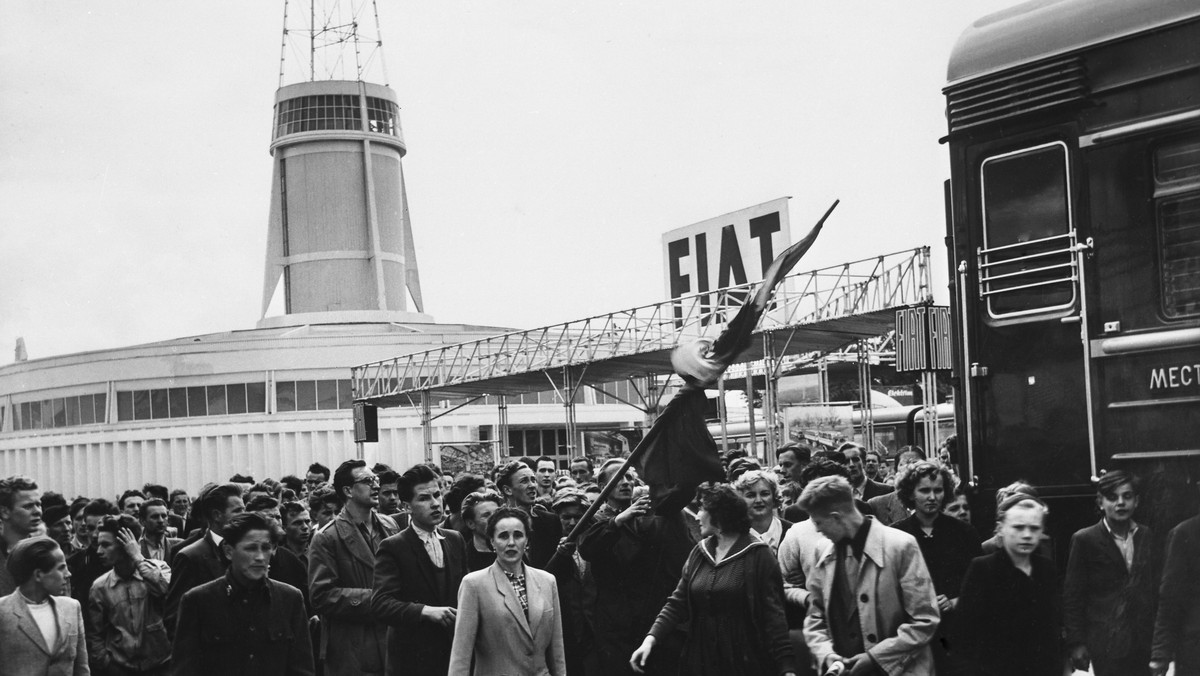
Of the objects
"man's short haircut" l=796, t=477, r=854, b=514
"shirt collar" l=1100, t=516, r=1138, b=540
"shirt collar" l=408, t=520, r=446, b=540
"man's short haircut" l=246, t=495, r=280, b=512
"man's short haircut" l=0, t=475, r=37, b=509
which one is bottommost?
"shirt collar" l=1100, t=516, r=1138, b=540

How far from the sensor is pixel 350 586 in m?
9.39

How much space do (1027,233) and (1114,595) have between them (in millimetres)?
2477

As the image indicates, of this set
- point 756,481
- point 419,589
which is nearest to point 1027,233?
point 756,481

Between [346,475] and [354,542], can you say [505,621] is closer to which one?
[354,542]

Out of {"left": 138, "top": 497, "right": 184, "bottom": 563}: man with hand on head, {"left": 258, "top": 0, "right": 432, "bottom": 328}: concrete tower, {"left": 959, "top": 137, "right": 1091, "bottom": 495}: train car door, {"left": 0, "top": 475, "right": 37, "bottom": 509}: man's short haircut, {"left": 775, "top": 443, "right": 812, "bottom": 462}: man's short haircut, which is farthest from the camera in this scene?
{"left": 258, "top": 0, "right": 432, "bottom": 328}: concrete tower

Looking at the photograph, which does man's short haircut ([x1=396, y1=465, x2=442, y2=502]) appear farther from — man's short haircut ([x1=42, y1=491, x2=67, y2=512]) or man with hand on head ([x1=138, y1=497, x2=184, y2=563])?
man's short haircut ([x1=42, y1=491, x2=67, y2=512])

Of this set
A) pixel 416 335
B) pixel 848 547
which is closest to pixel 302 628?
pixel 848 547

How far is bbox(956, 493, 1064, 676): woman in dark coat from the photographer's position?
6734 mm

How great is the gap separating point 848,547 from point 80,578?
662 cm

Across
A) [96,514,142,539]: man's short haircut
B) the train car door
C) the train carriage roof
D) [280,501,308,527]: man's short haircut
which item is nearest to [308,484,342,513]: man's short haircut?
[280,501,308,527]: man's short haircut

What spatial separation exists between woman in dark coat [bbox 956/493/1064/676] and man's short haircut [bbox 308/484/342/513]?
6.96 m

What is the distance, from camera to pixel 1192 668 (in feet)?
23.8

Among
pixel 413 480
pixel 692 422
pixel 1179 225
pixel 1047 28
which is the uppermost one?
pixel 1047 28

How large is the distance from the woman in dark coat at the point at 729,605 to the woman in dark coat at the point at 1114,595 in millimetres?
1704
